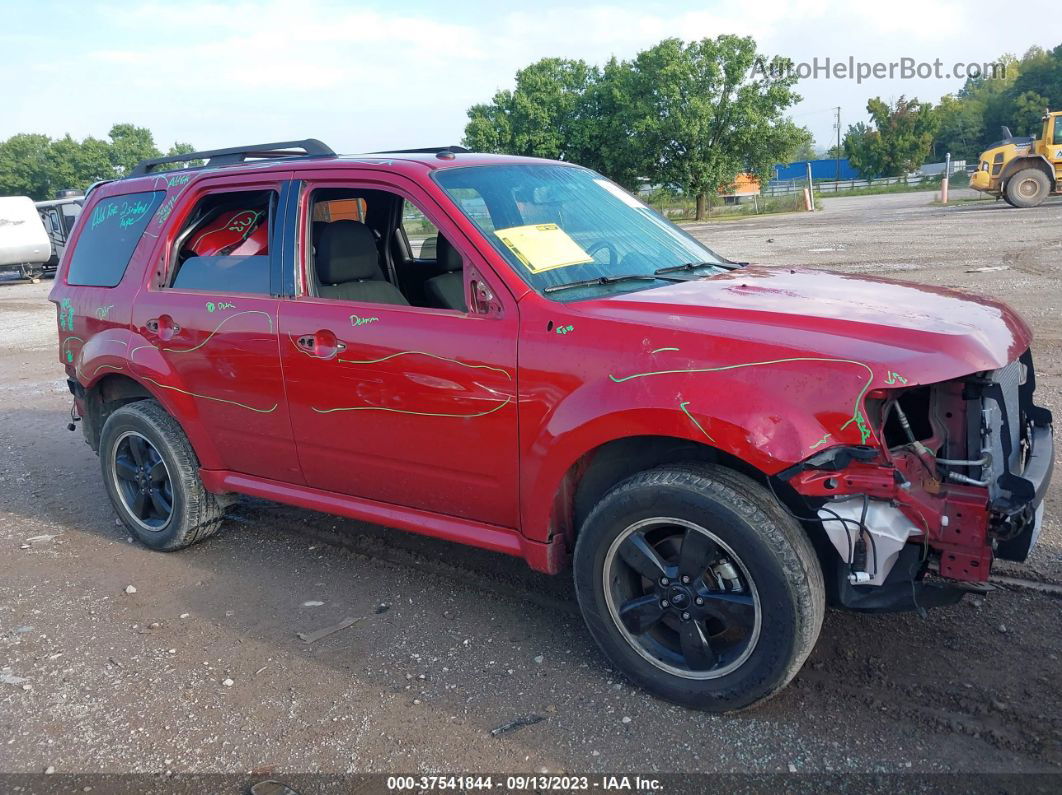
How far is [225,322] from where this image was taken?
4.14 meters

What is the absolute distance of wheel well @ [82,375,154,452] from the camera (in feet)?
16.0

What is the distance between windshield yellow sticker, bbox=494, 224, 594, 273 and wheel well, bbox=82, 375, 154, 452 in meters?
2.47

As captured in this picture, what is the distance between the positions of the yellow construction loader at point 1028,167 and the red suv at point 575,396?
23321 millimetres

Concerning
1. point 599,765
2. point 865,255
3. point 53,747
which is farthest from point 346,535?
point 865,255

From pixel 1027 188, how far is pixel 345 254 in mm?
24741

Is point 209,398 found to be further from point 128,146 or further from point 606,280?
point 128,146

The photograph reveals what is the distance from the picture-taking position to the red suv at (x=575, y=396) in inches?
106

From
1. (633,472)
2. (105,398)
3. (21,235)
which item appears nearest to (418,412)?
(633,472)

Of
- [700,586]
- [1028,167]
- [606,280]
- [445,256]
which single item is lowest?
[700,586]

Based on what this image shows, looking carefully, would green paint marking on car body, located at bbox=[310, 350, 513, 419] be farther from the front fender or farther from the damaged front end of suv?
the damaged front end of suv

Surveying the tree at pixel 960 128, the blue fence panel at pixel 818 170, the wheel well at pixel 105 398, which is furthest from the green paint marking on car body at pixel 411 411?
the blue fence panel at pixel 818 170

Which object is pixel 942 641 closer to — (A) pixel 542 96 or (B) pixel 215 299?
(B) pixel 215 299

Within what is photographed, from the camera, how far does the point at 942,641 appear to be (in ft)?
11.0

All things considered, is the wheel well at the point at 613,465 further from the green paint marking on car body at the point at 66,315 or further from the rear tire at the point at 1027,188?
the rear tire at the point at 1027,188
